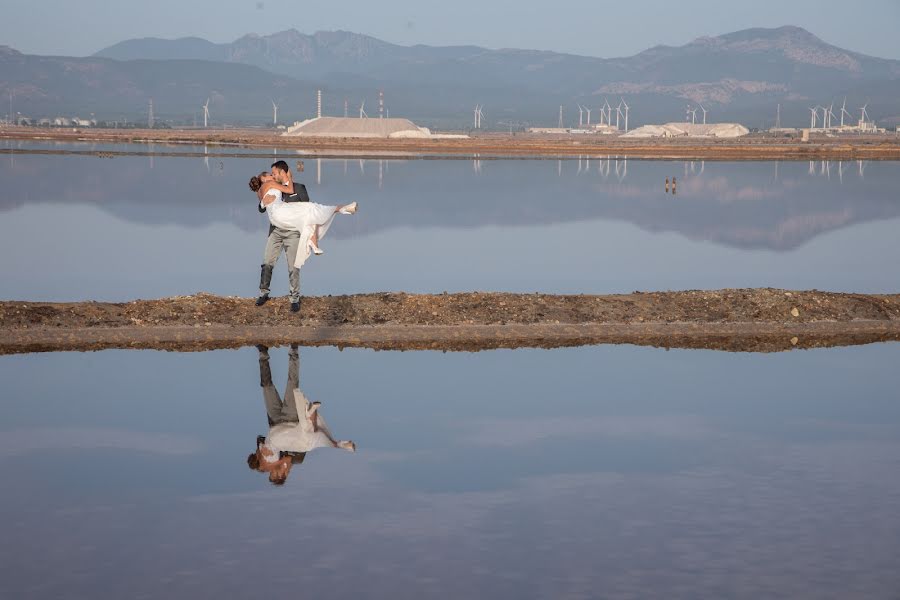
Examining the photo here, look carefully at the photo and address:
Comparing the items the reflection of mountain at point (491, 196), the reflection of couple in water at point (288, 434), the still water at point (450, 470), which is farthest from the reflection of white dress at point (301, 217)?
the reflection of mountain at point (491, 196)

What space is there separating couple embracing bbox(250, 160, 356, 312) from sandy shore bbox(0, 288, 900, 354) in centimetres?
89

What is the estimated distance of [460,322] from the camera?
18.6m

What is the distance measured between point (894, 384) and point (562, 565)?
792cm

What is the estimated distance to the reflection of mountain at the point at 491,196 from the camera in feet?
134

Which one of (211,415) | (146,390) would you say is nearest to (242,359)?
(146,390)

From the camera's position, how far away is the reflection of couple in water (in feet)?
35.9

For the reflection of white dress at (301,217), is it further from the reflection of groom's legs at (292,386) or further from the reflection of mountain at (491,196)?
the reflection of mountain at (491,196)

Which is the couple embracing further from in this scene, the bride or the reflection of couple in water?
the reflection of couple in water

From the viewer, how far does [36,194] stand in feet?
161

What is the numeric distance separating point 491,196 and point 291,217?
36510 mm

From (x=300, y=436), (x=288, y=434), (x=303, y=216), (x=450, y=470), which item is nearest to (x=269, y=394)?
(x=288, y=434)

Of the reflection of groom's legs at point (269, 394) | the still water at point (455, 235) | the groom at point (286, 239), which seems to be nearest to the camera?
the reflection of groom's legs at point (269, 394)

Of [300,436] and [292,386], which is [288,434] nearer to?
[300,436]

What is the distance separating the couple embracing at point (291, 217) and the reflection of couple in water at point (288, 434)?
3.58m
